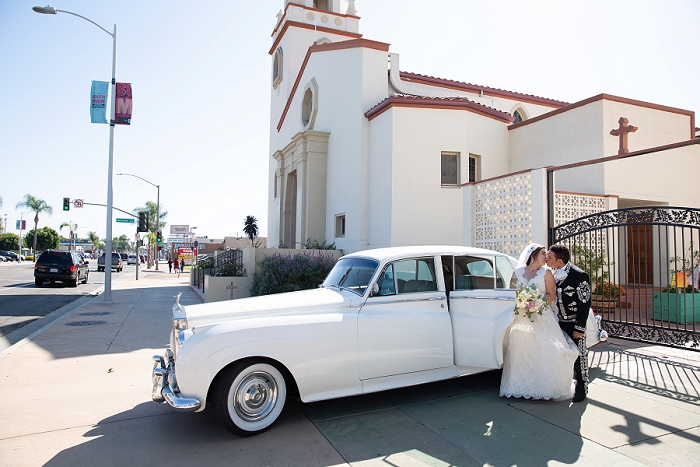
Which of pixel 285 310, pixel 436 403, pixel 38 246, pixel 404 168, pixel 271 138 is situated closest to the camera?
pixel 285 310

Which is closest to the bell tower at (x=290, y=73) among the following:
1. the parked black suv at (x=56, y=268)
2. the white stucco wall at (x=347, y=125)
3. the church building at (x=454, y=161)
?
the white stucco wall at (x=347, y=125)

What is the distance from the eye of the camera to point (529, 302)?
4.94 meters

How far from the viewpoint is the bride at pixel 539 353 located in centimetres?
493

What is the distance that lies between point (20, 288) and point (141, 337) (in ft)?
48.4

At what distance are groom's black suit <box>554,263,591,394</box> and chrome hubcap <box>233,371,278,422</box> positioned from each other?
10.8 feet

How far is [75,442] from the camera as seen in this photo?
4105mm

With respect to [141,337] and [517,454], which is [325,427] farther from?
[141,337]

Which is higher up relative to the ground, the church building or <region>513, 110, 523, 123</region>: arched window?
<region>513, 110, 523, 123</region>: arched window

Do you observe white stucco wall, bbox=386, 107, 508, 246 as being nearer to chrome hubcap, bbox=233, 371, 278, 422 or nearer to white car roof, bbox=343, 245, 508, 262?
white car roof, bbox=343, 245, 508, 262

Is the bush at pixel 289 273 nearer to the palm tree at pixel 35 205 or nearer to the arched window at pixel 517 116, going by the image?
the arched window at pixel 517 116

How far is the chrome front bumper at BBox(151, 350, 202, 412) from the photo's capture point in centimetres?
385

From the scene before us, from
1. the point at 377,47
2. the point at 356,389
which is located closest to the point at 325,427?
the point at 356,389

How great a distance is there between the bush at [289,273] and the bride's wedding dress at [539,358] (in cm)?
743

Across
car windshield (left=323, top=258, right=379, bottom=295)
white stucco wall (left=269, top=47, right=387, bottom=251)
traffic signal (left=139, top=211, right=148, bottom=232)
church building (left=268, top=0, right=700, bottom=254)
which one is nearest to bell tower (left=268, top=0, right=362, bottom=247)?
white stucco wall (left=269, top=47, right=387, bottom=251)
